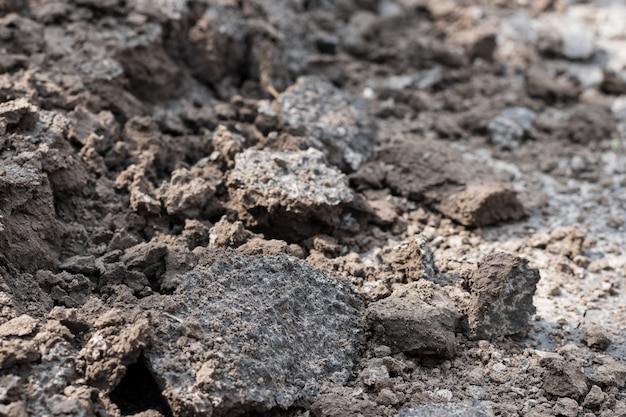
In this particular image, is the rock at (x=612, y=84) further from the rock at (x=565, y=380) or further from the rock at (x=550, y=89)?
the rock at (x=565, y=380)

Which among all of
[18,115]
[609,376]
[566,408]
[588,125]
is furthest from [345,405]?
[588,125]

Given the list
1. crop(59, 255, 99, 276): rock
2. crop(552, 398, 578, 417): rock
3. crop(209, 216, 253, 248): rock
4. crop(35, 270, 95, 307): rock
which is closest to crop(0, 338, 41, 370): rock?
crop(35, 270, 95, 307): rock

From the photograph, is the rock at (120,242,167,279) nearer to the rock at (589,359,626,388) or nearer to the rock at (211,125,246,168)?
the rock at (211,125,246,168)

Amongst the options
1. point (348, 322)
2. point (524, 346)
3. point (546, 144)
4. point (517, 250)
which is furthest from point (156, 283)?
point (546, 144)

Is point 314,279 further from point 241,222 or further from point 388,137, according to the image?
point 388,137

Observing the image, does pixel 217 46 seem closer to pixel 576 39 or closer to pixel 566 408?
pixel 576 39

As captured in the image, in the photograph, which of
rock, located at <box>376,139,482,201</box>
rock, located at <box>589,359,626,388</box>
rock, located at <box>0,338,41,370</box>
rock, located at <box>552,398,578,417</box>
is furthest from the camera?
rock, located at <box>376,139,482,201</box>
